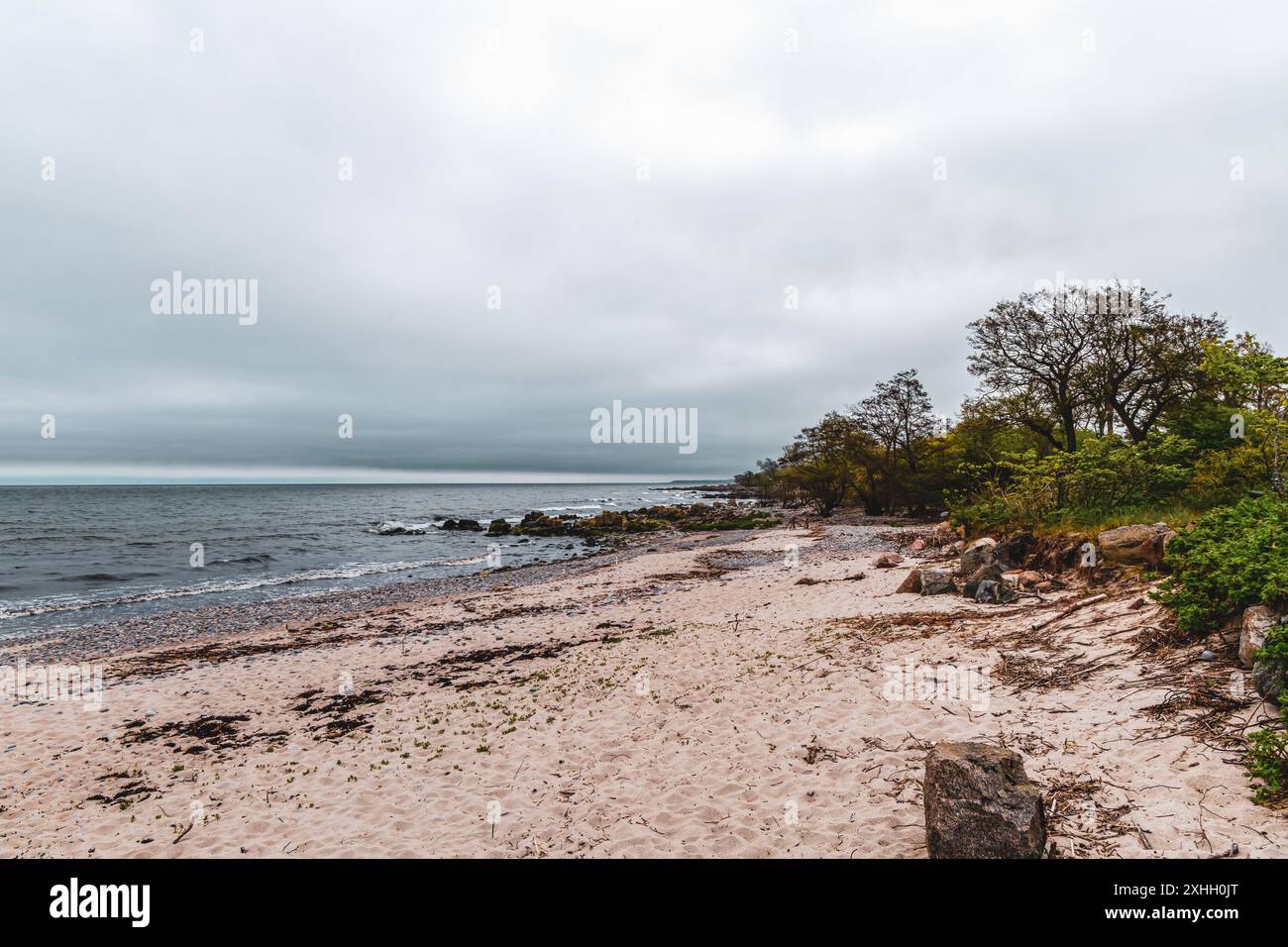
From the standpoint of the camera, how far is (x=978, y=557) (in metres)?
15.4

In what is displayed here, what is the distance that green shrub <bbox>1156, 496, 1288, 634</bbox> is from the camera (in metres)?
6.88

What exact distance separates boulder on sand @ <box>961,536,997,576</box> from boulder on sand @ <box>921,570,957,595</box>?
2.89 feet

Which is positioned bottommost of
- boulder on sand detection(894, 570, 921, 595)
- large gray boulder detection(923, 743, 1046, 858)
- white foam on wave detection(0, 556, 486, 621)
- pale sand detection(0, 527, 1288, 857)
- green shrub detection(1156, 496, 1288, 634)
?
white foam on wave detection(0, 556, 486, 621)

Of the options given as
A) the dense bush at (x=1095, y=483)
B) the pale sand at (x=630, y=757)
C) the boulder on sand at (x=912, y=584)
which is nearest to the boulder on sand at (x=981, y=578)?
the pale sand at (x=630, y=757)

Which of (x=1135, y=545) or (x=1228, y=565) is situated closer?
(x=1228, y=565)

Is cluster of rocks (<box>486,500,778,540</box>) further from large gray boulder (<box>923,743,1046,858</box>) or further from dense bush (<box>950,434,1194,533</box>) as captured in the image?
large gray boulder (<box>923,743,1046,858</box>)

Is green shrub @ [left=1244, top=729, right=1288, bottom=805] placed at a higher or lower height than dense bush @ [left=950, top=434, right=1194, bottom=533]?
lower

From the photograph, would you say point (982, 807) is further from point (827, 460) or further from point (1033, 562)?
point (827, 460)

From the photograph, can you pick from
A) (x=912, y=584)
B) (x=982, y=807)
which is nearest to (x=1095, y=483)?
(x=912, y=584)

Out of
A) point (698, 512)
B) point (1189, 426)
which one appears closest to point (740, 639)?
point (1189, 426)

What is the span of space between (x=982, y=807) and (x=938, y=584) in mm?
10997

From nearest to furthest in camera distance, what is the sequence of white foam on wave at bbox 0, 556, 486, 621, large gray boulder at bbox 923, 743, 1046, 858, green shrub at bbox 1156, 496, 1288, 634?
1. large gray boulder at bbox 923, 743, 1046, 858
2. green shrub at bbox 1156, 496, 1288, 634
3. white foam on wave at bbox 0, 556, 486, 621

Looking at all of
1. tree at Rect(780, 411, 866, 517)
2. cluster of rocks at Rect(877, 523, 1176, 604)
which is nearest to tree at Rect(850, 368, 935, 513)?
tree at Rect(780, 411, 866, 517)
